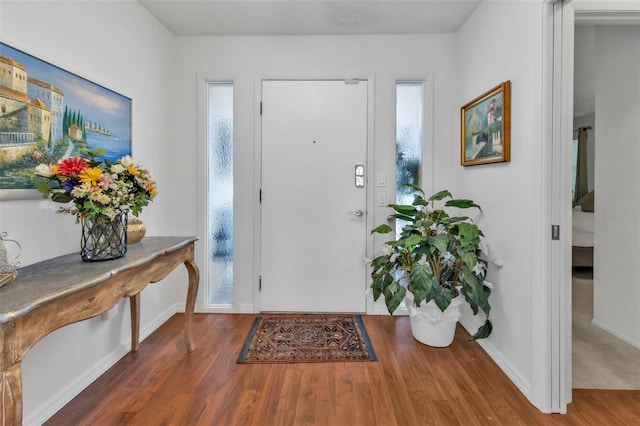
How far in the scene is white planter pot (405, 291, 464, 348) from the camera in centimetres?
214

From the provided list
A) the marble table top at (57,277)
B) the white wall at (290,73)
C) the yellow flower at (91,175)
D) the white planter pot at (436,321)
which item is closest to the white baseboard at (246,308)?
the white wall at (290,73)

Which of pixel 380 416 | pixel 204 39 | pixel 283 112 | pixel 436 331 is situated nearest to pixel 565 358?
pixel 436 331

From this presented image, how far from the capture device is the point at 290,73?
2.74 m

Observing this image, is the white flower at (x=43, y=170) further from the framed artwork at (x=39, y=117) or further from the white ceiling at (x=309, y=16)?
the white ceiling at (x=309, y=16)

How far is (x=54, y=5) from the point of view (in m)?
1.59

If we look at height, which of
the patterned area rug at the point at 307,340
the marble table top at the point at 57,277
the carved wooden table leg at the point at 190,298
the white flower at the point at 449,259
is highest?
the marble table top at the point at 57,277

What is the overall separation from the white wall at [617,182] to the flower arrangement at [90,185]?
3.14 metres

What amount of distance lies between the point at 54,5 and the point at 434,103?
8.48 ft

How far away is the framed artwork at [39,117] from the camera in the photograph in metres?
1.35

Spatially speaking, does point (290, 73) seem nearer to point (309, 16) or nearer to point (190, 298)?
point (309, 16)

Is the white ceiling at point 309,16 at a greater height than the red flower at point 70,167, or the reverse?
the white ceiling at point 309,16

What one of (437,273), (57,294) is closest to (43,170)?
(57,294)

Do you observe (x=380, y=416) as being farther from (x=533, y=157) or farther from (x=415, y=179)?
(x=415, y=179)

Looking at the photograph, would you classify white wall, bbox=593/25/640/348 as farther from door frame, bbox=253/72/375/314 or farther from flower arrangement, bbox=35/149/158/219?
flower arrangement, bbox=35/149/158/219
